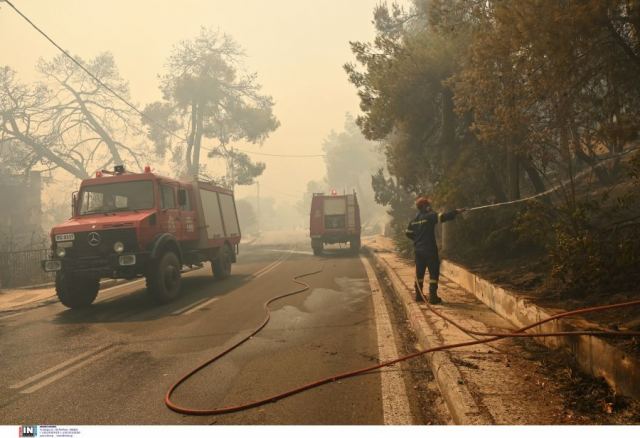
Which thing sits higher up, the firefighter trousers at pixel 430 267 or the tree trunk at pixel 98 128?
the tree trunk at pixel 98 128

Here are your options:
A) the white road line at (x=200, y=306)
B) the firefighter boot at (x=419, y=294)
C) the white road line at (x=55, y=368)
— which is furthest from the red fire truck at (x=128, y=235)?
the firefighter boot at (x=419, y=294)

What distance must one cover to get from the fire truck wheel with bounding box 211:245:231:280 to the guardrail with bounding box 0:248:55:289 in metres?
6.30

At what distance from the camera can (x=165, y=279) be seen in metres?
9.31

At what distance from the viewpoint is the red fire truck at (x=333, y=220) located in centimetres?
2236

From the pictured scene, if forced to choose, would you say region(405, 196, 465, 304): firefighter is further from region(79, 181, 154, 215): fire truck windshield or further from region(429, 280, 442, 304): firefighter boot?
region(79, 181, 154, 215): fire truck windshield

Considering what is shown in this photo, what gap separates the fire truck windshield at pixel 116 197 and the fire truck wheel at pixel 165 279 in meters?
1.28

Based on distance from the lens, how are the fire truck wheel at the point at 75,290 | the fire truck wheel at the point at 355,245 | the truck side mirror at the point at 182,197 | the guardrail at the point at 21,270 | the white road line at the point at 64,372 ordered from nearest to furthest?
the white road line at the point at 64,372 < the fire truck wheel at the point at 75,290 < the truck side mirror at the point at 182,197 < the guardrail at the point at 21,270 < the fire truck wheel at the point at 355,245

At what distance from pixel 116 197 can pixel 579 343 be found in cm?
900

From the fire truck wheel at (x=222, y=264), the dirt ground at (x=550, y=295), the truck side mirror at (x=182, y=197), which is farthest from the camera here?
the fire truck wheel at (x=222, y=264)

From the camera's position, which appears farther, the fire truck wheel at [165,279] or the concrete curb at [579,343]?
the fire truck wheel at [165,279]

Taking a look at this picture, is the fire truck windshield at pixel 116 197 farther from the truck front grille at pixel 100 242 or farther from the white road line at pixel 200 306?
the white road line at pixel 200 306

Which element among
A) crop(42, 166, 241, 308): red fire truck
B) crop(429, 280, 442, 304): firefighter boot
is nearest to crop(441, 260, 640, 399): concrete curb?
crop(429, 280, 442, 304): firefighter boot

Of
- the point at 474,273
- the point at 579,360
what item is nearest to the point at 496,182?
the point at 474,273

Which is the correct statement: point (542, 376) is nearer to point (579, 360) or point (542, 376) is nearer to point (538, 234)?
point (579, 360)
